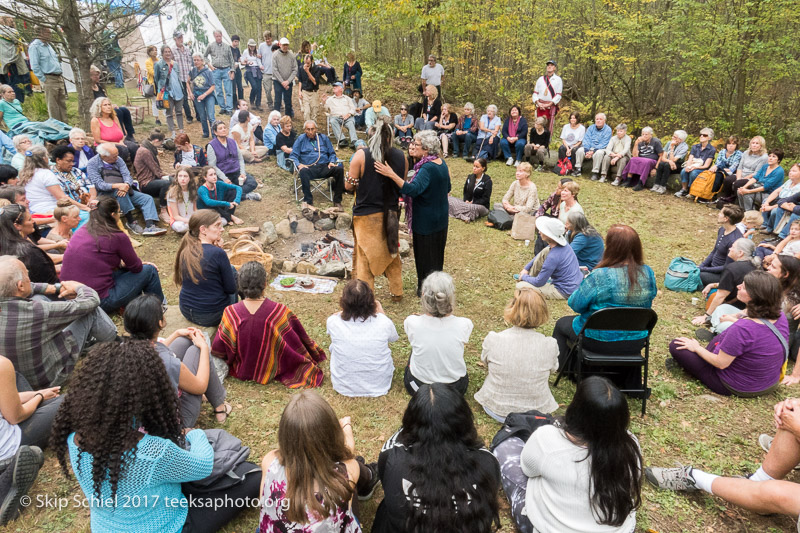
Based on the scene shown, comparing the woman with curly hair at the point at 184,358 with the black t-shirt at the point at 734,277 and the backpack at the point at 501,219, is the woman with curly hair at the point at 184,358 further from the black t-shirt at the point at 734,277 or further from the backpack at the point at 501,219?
the backpack at the point at 501,219

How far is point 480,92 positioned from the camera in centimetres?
1519

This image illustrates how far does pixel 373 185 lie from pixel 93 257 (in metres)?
2.68

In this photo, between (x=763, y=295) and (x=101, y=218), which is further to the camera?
(x=101, y=218)

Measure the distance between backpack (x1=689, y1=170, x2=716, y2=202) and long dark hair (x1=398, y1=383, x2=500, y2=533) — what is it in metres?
8.96

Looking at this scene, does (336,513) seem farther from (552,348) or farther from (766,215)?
(766,215)

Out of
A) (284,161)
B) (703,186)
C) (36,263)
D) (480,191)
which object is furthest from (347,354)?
(703,186)

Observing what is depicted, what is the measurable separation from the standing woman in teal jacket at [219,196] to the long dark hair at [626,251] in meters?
5.37

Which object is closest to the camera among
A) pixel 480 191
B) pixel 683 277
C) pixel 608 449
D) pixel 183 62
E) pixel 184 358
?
pixel 608 449

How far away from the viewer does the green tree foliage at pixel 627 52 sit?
1077 cm

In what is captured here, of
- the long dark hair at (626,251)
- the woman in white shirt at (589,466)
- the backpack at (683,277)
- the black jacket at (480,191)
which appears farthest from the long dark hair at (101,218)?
the backpack at (683,277)

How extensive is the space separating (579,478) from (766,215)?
26.1ft

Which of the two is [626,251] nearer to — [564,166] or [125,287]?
[125,287]

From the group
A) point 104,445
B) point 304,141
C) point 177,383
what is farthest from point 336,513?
point 304,141

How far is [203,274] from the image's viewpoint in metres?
4.12
